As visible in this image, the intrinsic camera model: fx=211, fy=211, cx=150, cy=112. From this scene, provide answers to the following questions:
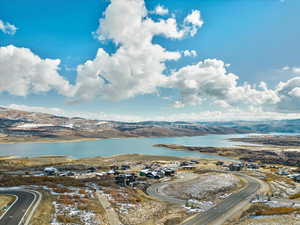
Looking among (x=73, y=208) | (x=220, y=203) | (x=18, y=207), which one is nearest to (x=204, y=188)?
(x=220, y=203)

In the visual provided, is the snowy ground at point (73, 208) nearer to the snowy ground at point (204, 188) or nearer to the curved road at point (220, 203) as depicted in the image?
the curved road at point (220, 203)

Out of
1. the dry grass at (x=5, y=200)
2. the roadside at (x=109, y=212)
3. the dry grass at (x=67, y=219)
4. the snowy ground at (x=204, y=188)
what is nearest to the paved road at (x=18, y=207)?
the dry grass at (x=5, y=200)

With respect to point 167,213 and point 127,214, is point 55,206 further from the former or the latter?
point 167,213

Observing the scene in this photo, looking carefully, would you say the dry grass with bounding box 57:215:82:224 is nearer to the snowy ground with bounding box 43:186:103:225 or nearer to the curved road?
the snowy ground with bounding box 43:186:103:225

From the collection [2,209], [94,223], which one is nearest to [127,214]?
[94,223]

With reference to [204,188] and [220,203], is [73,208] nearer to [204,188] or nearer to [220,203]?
[220,203]
